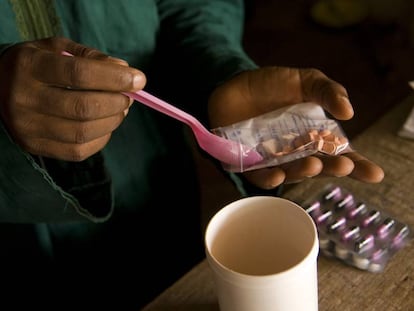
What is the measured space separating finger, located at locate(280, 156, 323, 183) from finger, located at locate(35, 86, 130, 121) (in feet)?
0.58

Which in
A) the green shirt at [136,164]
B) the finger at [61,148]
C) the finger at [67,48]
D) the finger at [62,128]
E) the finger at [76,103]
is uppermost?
the finger at [67,48]

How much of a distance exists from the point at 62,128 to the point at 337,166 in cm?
24

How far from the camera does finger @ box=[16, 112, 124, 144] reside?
465 millimetres

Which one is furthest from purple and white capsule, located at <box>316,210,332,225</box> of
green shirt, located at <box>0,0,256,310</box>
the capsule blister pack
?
green shirt, located at <box>0,0,256,310</box>

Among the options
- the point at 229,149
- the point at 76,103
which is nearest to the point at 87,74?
the point at 76,103

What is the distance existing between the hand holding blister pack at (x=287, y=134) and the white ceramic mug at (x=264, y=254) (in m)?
0.13

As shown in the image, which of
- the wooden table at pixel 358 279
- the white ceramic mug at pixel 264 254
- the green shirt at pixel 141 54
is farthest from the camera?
the green shirt at pixel 141 54

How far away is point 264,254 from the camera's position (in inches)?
17.7

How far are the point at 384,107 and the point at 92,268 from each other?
1.04m

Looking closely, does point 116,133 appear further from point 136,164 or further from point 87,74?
point 87,74

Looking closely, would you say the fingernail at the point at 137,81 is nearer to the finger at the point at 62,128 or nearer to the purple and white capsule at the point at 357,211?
the finger at the point at 62,128

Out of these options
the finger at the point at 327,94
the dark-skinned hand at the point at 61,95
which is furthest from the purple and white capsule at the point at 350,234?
the dark-skinned hand at the point at 61,95

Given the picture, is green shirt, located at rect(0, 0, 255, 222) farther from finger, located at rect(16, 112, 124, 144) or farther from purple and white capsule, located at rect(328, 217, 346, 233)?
purple and white capsule, located at rect(328, 217, 346, 233)

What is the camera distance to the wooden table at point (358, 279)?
48 cm
